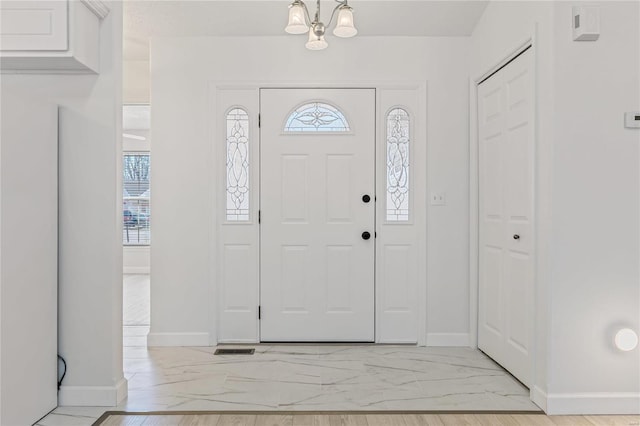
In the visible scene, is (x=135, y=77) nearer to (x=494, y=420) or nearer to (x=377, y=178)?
(x=377, y=178)

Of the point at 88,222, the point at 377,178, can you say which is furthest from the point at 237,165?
the point at 88,222

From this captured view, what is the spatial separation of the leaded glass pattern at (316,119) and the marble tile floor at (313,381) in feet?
5.64

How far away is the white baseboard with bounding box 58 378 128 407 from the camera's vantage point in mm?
2748

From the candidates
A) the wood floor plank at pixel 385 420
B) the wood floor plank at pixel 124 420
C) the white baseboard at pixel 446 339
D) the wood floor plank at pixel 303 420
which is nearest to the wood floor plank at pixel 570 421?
the wood floor plank at pixel 385 420

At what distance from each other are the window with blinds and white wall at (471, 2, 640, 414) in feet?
23.8

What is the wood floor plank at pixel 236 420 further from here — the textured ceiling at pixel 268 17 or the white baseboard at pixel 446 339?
the textured ceiling at pixel 268 17

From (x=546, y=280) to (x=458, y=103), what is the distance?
178 cm

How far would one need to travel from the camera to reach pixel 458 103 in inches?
156

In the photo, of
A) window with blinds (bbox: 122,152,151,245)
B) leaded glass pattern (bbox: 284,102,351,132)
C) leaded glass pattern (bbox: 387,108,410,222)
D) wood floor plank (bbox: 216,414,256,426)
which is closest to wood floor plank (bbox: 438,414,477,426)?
wood floor plank (bbox: 216,414,256,426)

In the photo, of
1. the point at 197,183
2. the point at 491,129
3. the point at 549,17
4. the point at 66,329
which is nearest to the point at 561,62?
the point at 549,17

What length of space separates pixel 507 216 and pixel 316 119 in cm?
163

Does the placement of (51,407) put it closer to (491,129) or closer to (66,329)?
(66,329)

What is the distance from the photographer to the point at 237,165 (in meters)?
3.99

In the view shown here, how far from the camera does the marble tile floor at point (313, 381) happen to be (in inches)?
108
